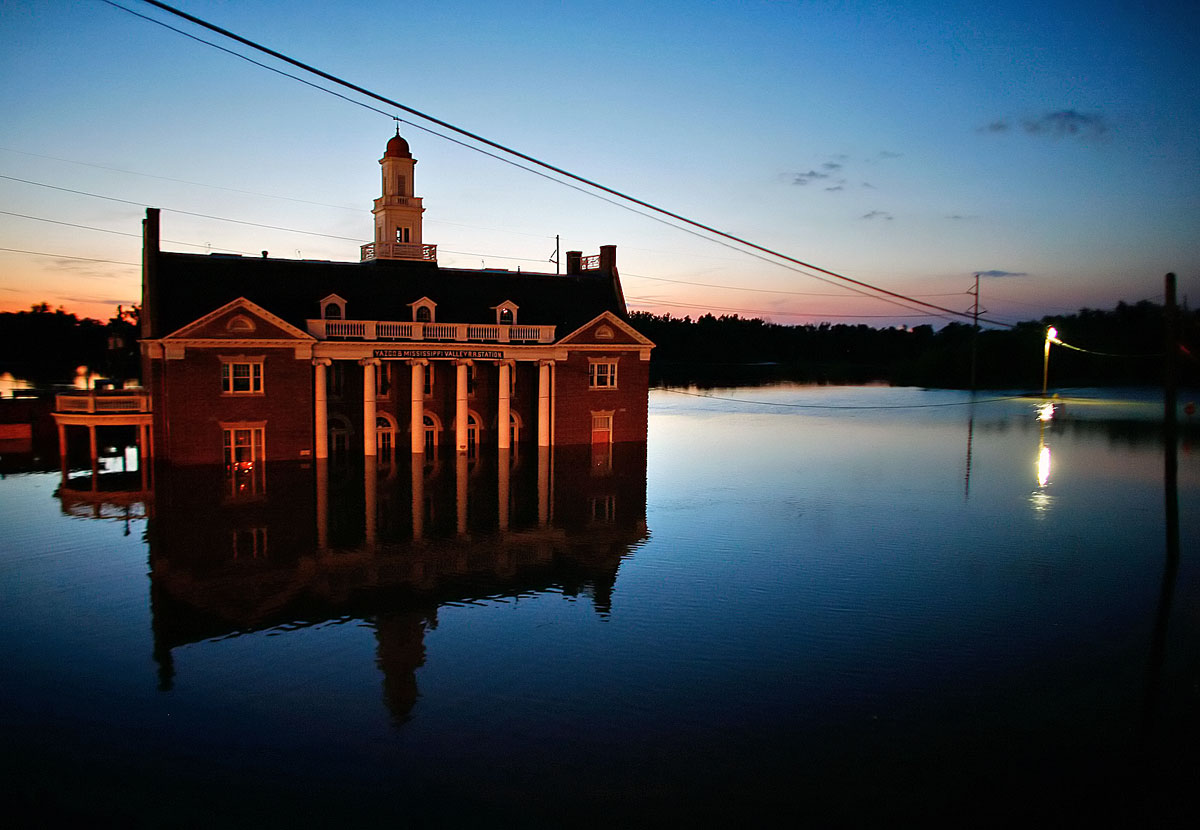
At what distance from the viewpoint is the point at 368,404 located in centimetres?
4253

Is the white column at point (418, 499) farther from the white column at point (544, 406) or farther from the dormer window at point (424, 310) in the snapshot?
the dormer window at point (424, 310)

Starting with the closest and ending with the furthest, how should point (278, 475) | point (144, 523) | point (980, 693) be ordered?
1. point (980, 693)
2. point (144, 523)
3. point (278, 475)

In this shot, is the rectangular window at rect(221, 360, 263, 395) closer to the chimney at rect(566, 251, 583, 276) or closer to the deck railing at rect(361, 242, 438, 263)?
the deck railing at rect(361, 242, 438, 263)

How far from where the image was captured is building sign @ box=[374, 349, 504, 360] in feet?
139

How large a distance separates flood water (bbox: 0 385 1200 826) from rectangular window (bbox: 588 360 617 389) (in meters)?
14.7

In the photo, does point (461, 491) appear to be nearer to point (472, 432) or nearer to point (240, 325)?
point (472, 432)

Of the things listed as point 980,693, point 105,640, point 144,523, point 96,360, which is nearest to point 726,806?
point 980,693

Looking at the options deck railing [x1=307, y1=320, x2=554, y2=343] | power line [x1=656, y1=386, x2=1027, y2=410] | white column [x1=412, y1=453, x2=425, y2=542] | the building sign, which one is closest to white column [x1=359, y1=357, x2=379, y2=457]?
the building sign

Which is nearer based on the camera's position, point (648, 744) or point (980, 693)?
point (648, 744)

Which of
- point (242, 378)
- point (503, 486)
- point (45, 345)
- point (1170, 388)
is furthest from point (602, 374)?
point (45, 345)

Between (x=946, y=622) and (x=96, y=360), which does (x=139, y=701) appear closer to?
(x=946, y=622)

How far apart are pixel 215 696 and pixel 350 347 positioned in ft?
94.7

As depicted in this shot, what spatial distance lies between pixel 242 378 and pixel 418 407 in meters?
9.00

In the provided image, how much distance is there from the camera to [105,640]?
56.2ft
